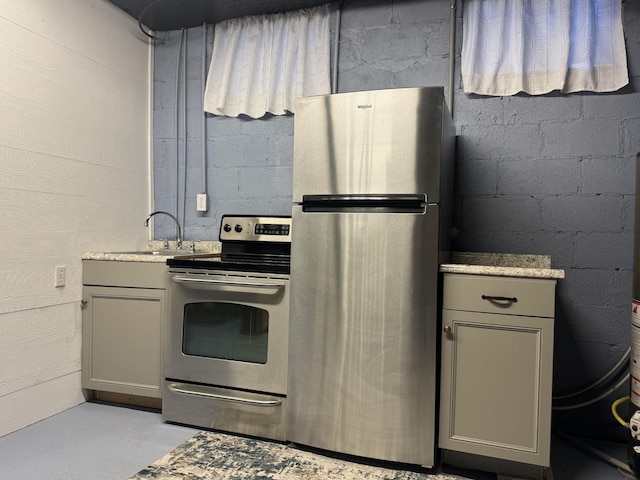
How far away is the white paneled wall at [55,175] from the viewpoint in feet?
7.02

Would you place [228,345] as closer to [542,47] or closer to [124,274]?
[124,274]

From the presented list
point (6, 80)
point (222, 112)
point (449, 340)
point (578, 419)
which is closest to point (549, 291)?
point (449, 340)

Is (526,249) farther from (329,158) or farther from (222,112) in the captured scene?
(222,112)

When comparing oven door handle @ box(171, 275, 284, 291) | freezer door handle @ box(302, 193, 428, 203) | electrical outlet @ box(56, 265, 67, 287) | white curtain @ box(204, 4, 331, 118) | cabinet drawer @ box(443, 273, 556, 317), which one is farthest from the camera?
white curtain @ box(204, 4, 331, 118)

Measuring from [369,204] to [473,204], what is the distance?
82 cm

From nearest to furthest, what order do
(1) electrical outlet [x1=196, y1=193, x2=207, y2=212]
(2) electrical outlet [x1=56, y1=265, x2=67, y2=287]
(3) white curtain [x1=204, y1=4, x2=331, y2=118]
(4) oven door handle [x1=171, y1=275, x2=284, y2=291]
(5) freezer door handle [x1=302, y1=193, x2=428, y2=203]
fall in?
(5) freezer door handle [x1=302, y1=193, x2=428, y2=203]
(4) oven door handle [x1=171, y1=275, x2=284, y2=291]
(2) electrical outlet [x1=56, y1=265, x2=67, y2=287]
(3) white curtain [x1=204, y1=4, x2=331, y2=118]
(1) electrical outlet [x1=196, y1=193, x2=207, y2=212]

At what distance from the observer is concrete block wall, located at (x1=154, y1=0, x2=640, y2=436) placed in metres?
2.24

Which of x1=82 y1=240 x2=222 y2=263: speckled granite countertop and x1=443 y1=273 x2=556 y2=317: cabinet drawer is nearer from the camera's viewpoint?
x1=443 y1=273 x2=556 y2=317: cabinet drawer

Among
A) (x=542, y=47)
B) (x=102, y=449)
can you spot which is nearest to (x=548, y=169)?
(x=542, y=47)

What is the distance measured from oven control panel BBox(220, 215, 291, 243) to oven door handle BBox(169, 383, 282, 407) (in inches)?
32.0

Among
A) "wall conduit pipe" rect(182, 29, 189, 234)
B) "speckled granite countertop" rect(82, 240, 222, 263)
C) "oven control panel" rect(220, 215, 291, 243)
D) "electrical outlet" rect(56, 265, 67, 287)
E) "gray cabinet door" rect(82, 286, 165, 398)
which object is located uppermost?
"wall conduit pipe" rect(182, 29, 189, 234)

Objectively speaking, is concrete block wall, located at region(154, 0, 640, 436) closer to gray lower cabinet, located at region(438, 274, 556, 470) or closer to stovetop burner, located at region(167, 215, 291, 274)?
stovetop burner, located at region(167, 215, 291, 274)

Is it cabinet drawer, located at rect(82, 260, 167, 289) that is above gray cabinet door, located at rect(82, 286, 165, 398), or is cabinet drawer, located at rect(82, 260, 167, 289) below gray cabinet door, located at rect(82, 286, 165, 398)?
above

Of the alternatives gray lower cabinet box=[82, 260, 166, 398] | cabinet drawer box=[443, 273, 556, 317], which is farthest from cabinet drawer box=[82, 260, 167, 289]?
cabinet drawer box=[443, 273, 556, 317]
